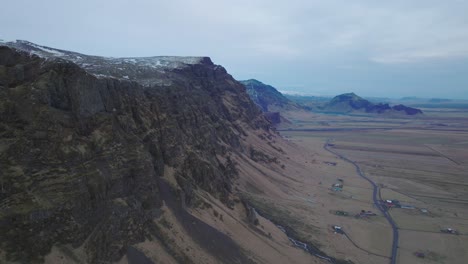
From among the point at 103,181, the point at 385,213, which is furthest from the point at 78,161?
the point at 385,213

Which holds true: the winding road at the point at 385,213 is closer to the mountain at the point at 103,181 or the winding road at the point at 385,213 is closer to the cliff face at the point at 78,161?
the mountain at the point at 103,181

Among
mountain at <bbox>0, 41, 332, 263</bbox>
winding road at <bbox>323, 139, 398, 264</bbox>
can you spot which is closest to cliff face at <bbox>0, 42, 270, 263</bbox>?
mountain at <bbox>0, 41, 332, 263</bbox>

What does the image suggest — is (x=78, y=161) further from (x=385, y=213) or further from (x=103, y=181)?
(x=385, y=213)

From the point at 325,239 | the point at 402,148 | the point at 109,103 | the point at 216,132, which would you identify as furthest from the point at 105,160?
the point at 402,148

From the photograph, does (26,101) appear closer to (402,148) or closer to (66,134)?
(66,134)

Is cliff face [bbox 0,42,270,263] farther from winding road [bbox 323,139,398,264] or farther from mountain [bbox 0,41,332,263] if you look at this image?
winding road [bbox 323,139,398,264]
